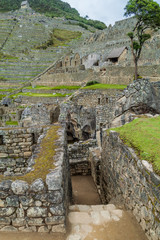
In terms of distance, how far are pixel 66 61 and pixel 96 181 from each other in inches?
1610

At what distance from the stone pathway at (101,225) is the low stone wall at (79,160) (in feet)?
17.2

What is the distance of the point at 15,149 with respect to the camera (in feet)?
16.5

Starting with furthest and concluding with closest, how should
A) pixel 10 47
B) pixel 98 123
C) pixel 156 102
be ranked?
pixel 10 47
pixel 98 123
pixel 156 102

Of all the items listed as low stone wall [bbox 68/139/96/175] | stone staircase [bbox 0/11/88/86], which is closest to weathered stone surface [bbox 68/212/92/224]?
low stone wall [bbox 68/139/96/175]

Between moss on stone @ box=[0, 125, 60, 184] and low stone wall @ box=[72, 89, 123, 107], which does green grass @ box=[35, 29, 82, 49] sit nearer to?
low stone wall @ box=[72, 89, 123, 107]

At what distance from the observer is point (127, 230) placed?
3295 mm

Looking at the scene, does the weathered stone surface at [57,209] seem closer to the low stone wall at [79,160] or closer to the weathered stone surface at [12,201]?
the weathered stone surface at [12,201]

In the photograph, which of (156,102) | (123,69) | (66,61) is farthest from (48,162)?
(66,61)

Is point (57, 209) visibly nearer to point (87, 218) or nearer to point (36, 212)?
point (36, 212)

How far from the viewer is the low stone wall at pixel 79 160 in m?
9.08

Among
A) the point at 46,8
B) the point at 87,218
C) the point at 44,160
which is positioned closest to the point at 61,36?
the point at 46,8

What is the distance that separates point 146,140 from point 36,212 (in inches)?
113

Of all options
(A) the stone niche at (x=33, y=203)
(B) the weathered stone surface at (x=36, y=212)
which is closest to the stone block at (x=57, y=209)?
(A) the stone niche at (x=33, y=203)

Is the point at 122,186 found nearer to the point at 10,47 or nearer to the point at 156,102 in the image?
the point at 156,102
